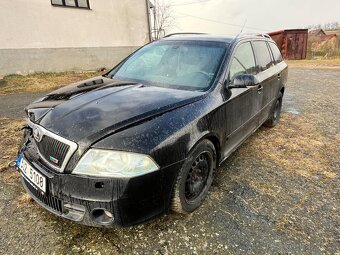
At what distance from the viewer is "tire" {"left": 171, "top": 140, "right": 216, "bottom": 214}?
2.24 metres

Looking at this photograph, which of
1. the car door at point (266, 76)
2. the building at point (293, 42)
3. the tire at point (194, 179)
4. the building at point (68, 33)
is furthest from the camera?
the building at point (293, 42)

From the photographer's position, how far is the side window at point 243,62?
3.09m

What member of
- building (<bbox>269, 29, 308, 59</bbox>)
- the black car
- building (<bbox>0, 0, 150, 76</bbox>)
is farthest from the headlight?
building (<bbox>269, 29, 308, 59</bbox>)

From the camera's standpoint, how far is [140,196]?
6.40ft

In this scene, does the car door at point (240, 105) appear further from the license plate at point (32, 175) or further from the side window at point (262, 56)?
A: the license plate at point (32, 175)

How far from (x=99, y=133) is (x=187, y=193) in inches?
39.5

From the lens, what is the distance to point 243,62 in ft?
11.1

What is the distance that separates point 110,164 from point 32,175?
0.77 meters

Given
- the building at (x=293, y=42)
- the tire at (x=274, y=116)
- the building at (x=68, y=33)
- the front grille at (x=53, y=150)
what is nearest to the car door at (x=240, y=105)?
the tire at (x=274, y=116)

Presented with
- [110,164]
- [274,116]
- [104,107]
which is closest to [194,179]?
[110,164]

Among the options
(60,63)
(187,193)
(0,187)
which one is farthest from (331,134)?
(60,63)

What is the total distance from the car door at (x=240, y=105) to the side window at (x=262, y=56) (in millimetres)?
208

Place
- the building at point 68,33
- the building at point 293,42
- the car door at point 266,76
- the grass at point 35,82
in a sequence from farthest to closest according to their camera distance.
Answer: the building at point 293,42 → the building at point 68,33 → the grass at point 35,82 → the car door at point 266,76

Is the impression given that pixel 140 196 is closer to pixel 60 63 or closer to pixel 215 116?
pixel 215 116
